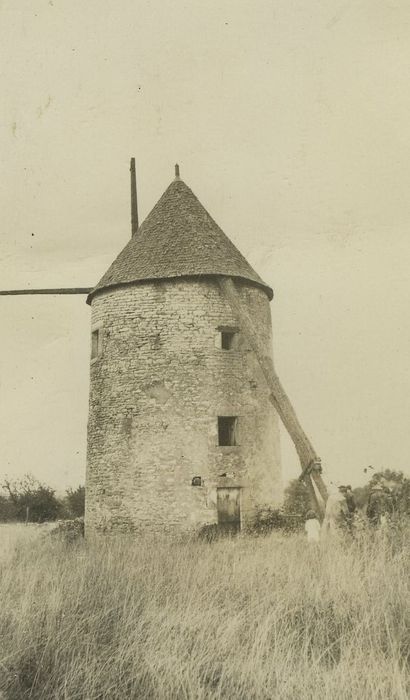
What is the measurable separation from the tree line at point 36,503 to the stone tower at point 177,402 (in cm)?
1345

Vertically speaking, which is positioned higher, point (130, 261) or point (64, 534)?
point (130, 261)

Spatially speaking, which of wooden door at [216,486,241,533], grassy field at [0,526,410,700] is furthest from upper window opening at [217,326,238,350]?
grassy field at [0,526,410,700]

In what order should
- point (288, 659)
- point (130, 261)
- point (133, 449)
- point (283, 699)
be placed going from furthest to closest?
point (130, 261), point (133, 449), point (288, 659), point (283, 699)

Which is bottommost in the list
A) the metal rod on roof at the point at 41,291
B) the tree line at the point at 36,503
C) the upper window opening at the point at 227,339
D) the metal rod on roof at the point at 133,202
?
the tree line at the point at 36,503

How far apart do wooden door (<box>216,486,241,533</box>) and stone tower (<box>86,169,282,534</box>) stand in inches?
1.0

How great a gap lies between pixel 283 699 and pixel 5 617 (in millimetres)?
2919

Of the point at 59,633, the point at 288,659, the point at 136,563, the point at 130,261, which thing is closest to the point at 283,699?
the point at 288,659

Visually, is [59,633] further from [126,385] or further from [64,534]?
[64,534]

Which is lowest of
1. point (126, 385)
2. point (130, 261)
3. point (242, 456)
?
point (242, 456)

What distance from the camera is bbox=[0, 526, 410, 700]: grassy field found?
5.03m

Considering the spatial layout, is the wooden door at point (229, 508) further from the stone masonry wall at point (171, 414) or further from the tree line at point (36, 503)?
the tree line at point (36, 503)

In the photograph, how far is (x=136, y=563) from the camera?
10500 mm

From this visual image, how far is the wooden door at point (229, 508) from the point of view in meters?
15.9

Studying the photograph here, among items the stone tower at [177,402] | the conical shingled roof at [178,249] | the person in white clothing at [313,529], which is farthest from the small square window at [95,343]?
the person in white clothing at [313,529]
